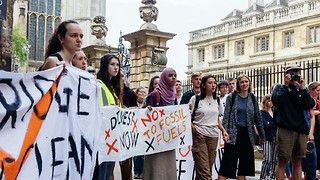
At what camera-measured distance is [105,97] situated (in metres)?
5.74

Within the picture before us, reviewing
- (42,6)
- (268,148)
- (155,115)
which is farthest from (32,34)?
(155,115)

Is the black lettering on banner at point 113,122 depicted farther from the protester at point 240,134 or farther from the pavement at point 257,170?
the pavement at point 257,170

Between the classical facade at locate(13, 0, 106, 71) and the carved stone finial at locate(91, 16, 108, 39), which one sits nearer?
the carved stone finial at locate(91, 16, 108, 39)

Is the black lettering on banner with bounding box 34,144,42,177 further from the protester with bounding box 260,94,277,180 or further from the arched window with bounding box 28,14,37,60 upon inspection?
the arched window with bounding box 28,14,37,60

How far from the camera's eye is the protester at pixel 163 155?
6398 mm

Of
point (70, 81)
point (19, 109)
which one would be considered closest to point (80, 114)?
point (70, 81)

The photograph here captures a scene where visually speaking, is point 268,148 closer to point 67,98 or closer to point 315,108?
point 315,108

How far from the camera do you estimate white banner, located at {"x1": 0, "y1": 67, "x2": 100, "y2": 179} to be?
3.87 meters

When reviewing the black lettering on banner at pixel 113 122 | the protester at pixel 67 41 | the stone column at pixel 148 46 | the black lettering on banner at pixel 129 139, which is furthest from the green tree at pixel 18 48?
the protester at pixel 67 41

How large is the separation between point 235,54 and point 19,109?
4334cm

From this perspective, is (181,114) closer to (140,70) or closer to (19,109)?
(19,109)

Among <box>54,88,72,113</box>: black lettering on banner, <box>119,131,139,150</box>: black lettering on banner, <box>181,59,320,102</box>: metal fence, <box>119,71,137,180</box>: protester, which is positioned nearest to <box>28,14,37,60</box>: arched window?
<box>181,59,320,102</box>: metal fence

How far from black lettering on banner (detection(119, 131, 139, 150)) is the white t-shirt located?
1.08m

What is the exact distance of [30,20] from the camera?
2376 inches
